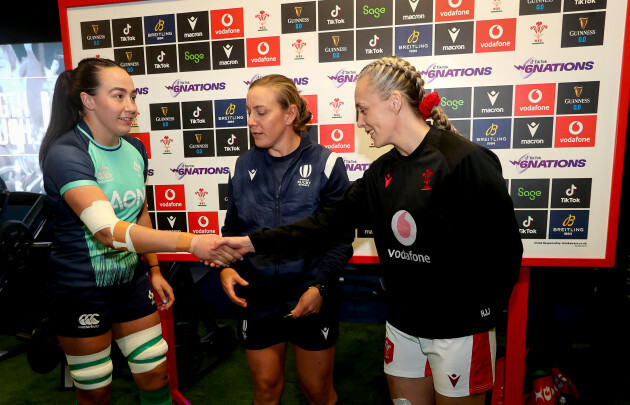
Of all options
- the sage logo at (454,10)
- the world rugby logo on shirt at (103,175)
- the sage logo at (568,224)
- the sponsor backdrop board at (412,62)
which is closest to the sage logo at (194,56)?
the sponsor backdrop board at (412,62)

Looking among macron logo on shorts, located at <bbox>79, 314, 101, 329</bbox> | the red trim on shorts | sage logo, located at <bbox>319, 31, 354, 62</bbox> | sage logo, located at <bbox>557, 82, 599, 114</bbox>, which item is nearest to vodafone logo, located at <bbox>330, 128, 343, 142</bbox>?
sage logo, located at <bbox>319, 31, 354, 62</bbox>

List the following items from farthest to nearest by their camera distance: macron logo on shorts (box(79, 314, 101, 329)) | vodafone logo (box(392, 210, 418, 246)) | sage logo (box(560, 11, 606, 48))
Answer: sage logo (box(560, 11, 606, 48)) < macron logo on shorts (box(79, 314, 101, 329)) < vodafone logo (box(392, 210, 418, 246))

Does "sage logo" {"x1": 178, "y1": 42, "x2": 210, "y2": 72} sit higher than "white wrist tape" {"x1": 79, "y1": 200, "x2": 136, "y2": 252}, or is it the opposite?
"sage logo" {"x1": 178, "y1": 42, "x2": 210, "y2": 72}

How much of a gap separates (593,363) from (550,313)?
347 mm

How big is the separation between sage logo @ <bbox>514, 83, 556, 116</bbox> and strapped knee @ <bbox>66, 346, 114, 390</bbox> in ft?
7.55

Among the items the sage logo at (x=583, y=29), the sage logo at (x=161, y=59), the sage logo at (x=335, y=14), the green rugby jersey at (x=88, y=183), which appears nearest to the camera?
the green rugby jersey at (x=88, y=183)

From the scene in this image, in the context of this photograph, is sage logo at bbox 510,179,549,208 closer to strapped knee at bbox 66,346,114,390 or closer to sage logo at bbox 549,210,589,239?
sage logo at bbox 549,210,589,239

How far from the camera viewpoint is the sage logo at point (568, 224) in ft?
6.79

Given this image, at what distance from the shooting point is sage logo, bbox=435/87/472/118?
6.81 feet

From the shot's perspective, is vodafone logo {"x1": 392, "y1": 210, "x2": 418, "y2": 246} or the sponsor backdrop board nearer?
vodafone logo {"x1": 392, "y1": 210, "x2": 418, "y2": 246}

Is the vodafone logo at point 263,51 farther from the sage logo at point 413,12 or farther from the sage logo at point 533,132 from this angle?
the sage logo at point 533,132

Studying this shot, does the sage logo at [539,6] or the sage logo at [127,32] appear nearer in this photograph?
the sage logo at [539,6]

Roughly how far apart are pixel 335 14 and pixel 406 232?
1386mm

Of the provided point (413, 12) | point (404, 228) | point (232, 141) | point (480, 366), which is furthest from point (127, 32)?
point (480, 366)
